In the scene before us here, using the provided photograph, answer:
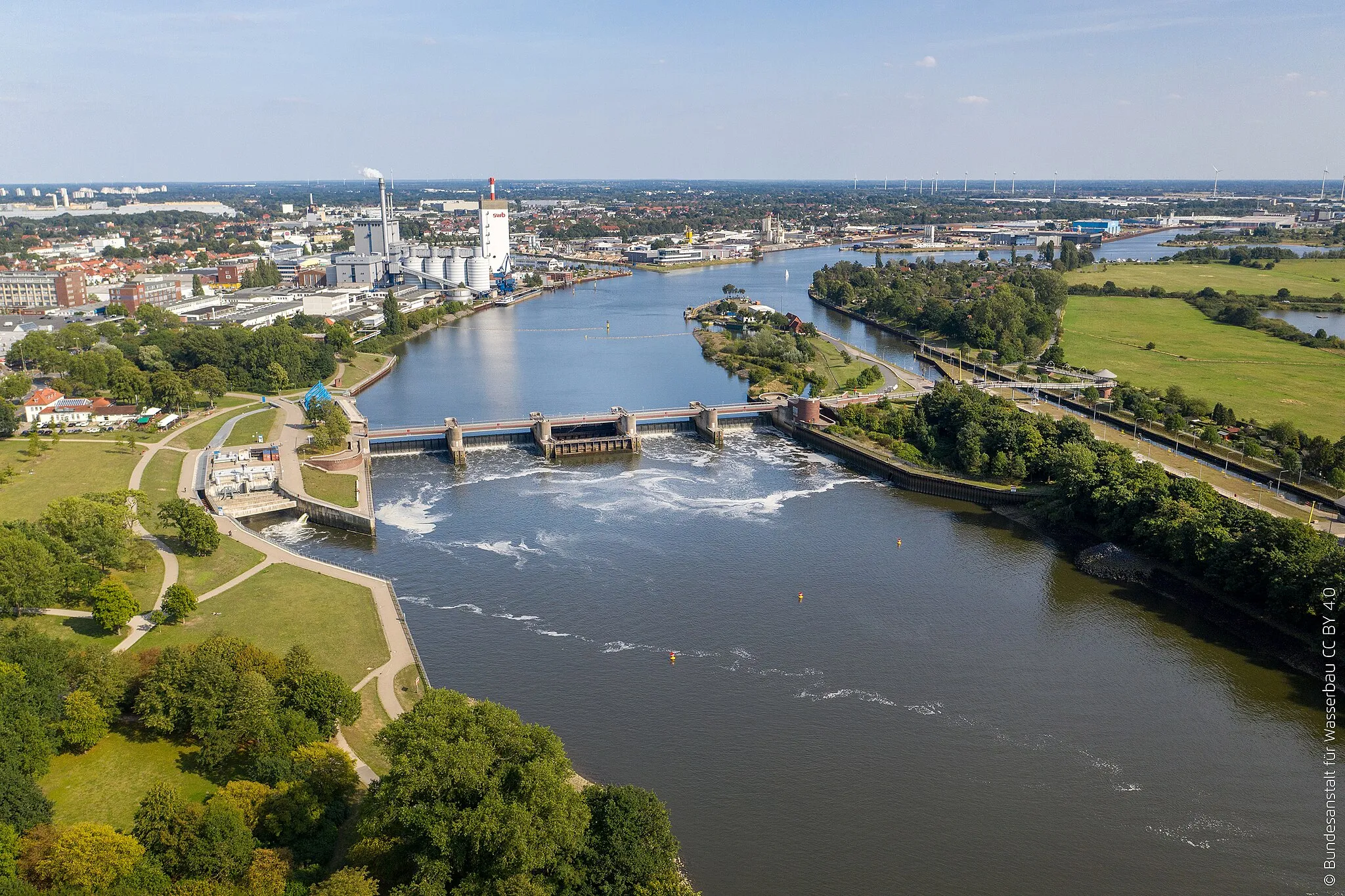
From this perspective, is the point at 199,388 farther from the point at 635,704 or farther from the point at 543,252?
the point at 543,252

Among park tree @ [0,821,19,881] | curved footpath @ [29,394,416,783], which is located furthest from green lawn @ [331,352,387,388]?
park tree @ [0,821,19,881]

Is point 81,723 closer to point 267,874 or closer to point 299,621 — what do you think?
point 299,621

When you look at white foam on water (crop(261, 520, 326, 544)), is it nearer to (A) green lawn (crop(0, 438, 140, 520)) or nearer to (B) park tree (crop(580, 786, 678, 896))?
(A) green lawn (crop(0, 438, 140, 520))

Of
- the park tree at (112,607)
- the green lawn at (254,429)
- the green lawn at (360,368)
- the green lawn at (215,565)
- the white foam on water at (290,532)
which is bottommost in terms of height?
the white foam on water at (290,532)

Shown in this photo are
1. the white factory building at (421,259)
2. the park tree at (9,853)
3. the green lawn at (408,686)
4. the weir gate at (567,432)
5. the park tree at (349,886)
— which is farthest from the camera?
the white factory building at (421,259)

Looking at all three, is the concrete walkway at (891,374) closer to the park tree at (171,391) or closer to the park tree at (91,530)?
the park tree at (171,391)

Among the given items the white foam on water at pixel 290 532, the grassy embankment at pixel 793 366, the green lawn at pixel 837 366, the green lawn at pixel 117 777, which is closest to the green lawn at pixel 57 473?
the white foam on water at pixel 290 532
